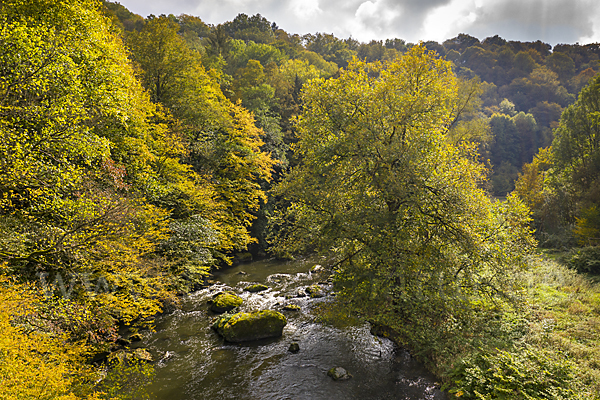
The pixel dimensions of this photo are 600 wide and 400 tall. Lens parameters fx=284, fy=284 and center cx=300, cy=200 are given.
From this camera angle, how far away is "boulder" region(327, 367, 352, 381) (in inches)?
344

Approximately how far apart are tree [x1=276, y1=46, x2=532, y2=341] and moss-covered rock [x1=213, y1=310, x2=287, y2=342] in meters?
3.52

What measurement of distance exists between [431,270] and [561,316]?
5.62 metres

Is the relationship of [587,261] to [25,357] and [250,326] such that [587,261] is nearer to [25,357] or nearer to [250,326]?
[250,326]

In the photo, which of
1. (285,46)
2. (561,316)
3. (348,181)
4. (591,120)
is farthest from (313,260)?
(285,46)

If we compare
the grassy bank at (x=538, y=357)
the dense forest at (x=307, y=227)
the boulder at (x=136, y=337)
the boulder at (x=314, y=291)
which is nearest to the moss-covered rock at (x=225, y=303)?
the dense forest at (x=307, y=227)

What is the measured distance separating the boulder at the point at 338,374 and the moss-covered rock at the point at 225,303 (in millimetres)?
6447

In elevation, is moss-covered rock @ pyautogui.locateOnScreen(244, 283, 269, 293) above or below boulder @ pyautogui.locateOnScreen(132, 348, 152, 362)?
below

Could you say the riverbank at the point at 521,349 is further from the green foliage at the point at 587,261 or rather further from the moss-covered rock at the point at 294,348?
the green foliage at the point at 587,261

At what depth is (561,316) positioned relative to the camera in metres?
9.77

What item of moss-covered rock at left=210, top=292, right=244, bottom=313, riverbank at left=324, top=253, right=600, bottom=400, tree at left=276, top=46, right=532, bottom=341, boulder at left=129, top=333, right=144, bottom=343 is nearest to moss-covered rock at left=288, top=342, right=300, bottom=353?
tree at left=276, top=46, right=532, bottom=341

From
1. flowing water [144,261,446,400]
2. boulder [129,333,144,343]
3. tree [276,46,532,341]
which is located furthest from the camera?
boulder [129,333,144,343]

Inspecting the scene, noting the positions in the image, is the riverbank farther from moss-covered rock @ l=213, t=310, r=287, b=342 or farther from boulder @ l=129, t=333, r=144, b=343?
boulder @ l=129, t=333, r=144, b=343

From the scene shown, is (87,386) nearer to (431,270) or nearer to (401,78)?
(431,270)

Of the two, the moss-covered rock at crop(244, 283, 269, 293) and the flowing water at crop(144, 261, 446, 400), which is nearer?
the flowing water at crop(144, 261, 446, 400)
